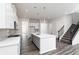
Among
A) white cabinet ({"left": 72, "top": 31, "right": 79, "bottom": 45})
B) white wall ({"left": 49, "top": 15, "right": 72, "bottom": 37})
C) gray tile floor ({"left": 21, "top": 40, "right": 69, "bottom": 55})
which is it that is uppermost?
white wall ({"left": 49, "top": 15, "right": 72, "bottom": 37})

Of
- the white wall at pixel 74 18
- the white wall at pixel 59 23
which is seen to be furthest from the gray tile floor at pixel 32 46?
the white wall at pixel 74 18

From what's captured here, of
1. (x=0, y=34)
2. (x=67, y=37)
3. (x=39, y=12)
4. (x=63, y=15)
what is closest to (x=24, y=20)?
(x=39, y=12)

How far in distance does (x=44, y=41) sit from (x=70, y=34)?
0.65 meters

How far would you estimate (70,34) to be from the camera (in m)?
1.54

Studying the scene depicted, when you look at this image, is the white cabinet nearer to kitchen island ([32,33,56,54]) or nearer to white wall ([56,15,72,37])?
white wall ([56,15,72,37])

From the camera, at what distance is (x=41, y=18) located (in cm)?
157

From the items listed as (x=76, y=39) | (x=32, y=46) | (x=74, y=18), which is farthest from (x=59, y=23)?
(x=32, y=46)

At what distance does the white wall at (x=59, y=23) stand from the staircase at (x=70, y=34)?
88mm

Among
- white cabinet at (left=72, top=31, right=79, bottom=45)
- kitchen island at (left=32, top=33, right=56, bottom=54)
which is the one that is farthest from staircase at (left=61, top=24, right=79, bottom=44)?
kitchen island at (left=32, top=33, right=56, bottom=54)

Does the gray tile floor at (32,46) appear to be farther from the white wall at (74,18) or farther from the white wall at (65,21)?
the white wall at (74,18)

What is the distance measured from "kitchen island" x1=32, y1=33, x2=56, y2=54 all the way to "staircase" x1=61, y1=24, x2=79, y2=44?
0.85 ft

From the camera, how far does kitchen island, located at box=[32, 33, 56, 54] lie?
5.37 ft

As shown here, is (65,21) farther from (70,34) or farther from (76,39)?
(76,39)

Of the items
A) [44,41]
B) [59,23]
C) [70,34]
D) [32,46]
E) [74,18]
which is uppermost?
[74,18]
